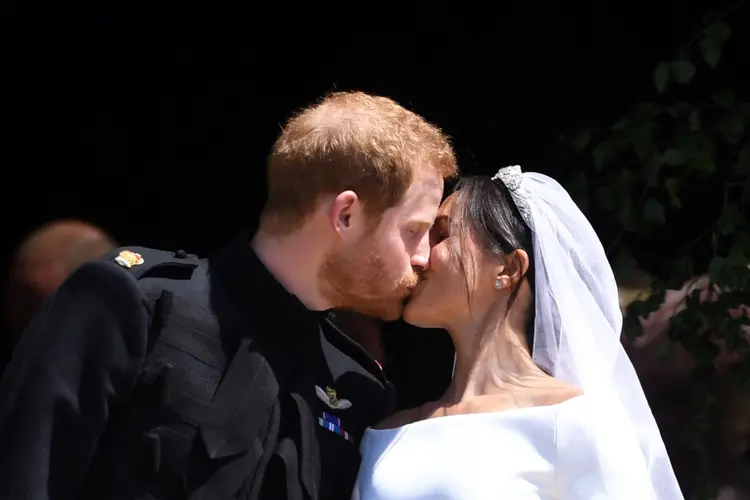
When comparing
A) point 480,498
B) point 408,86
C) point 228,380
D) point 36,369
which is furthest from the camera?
point 408,86

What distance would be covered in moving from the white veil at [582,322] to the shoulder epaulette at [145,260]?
2.49ft

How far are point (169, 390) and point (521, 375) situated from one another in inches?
32.8

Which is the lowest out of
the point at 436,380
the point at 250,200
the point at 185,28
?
the point at 436,380

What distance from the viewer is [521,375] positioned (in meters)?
2.37

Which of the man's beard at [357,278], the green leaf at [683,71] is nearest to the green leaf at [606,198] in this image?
the green leaf at [683,71]

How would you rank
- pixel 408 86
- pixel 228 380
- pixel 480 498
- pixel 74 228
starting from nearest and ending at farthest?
pixel 228 380 < pixel 480 498 < pixel 74 228 < pixel 408 86

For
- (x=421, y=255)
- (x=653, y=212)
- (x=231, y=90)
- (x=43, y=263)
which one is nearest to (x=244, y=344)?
(x=421, y=255)

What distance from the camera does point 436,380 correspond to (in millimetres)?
3820

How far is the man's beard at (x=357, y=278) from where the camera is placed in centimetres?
203

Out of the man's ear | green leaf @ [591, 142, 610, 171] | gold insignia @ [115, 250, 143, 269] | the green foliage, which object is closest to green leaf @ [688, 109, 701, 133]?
the green foliage

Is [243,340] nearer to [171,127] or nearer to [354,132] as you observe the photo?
[354,132]

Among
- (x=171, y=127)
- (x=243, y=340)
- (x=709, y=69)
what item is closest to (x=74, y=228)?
(x=171, y=127)

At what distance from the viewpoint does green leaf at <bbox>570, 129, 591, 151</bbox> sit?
3.00m

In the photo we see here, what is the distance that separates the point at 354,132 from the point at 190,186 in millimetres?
1911
